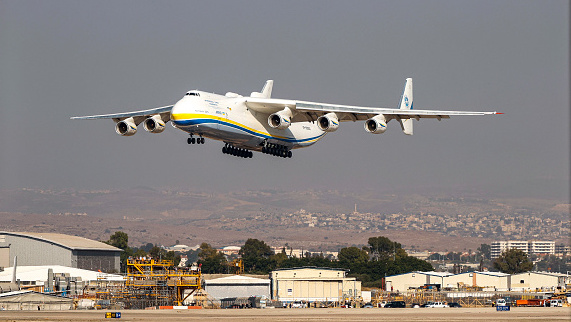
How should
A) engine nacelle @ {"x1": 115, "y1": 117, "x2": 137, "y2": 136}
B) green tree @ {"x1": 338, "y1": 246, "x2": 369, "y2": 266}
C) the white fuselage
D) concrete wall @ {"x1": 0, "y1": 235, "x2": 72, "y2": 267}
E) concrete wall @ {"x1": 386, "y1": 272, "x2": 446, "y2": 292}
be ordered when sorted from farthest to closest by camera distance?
1. green tree @ {"x1": 338, "y1": 246, "x2": 369, "y2": 266}
2. concrete wall @ {"x1": 0, "y1": 235, "x2": 72, "y2": 267}
3. concrete wall @ {"x1": 386, "y1": 272, "x2": 446, "y2": 292}
4. engine nacelle @ {"x1": 115, "y1": 117, "x2": 137, "y2": 136}
5. the white fuselage

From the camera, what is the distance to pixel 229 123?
36562mm

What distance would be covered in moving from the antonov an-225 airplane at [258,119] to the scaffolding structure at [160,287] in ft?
31.6

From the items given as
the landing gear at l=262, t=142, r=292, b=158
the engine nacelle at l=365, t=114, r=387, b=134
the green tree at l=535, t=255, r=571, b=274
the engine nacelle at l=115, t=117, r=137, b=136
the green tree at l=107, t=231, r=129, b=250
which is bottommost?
the green tree at l=535, t=255, r=571, b=274

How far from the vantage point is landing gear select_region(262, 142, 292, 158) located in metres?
40.1

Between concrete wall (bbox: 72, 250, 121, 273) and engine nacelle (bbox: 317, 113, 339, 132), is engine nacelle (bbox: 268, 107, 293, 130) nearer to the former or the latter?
engine nacelle (bbox: 317, 113, 339, 132)

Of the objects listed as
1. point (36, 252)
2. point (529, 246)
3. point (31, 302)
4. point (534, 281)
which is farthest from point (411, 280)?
point (529, 246)

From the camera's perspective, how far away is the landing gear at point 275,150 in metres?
40.1

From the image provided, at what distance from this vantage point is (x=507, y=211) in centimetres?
15725

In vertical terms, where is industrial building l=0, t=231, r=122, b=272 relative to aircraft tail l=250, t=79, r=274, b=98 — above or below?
below


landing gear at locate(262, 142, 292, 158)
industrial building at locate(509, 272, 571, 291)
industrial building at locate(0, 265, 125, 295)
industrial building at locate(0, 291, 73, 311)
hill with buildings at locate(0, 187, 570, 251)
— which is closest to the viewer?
industrial building at locate(0, 291, 73, 311)

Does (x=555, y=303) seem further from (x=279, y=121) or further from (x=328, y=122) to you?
(x=279, y=121)

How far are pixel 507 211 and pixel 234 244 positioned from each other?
182ft

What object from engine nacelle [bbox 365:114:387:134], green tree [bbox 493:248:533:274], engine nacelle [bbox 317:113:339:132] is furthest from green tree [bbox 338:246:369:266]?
engine nacelle [bbox 365:114:387:134]

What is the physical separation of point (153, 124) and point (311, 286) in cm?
2301
